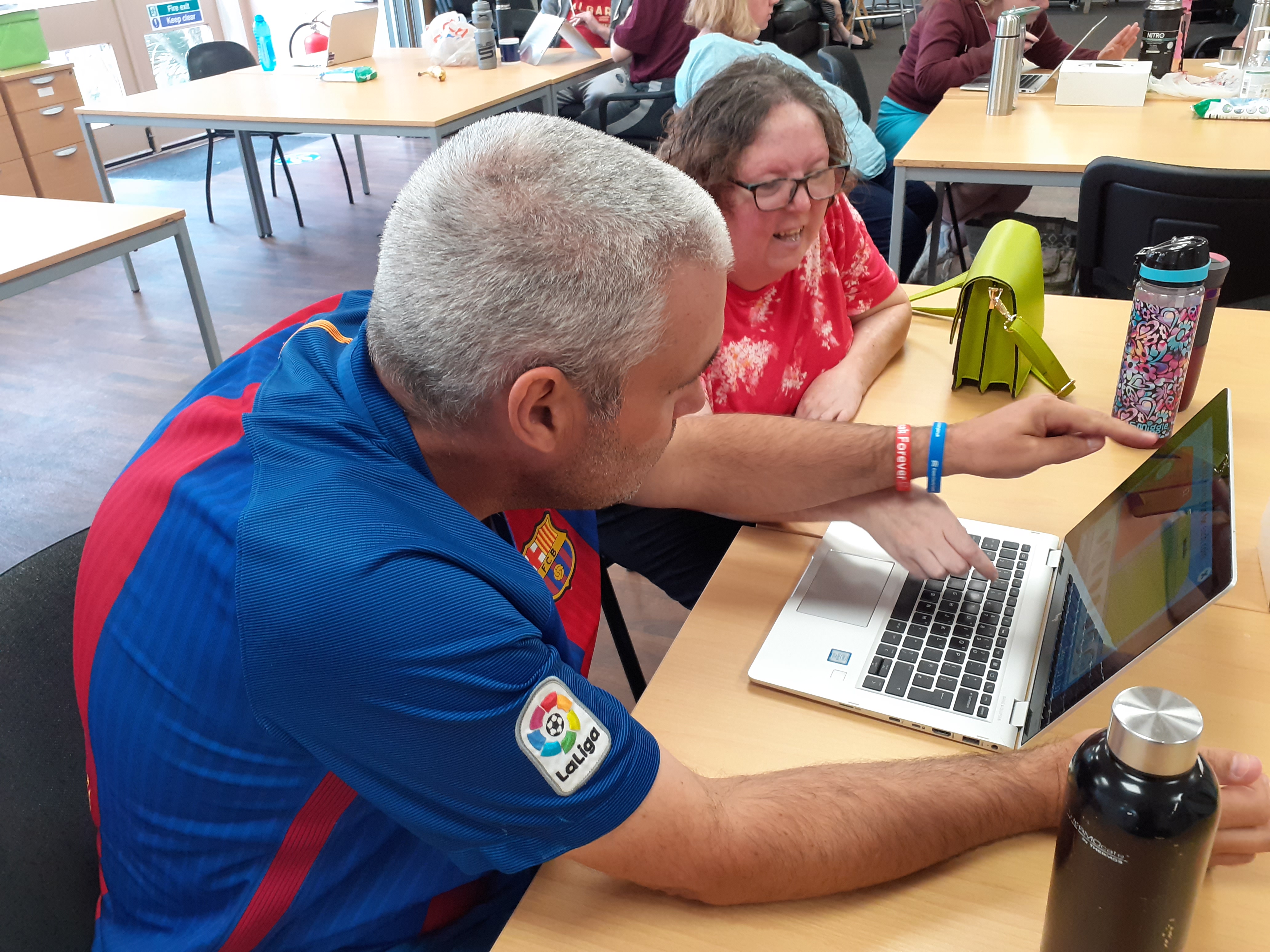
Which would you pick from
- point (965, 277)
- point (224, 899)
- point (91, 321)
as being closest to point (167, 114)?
point (91, 321)

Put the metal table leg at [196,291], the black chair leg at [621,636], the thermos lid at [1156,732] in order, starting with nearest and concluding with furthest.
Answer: the thermos lid at [1156,732] < the black chair leg at [621,636] < the metal table leg at [196,291]

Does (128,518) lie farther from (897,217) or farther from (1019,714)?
(897,217)

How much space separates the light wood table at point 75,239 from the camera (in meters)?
2.27

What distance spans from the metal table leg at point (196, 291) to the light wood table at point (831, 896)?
223 centimetres

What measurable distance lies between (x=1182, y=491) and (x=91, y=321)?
4.20m

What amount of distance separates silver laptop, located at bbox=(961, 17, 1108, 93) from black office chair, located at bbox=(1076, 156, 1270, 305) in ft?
3.94

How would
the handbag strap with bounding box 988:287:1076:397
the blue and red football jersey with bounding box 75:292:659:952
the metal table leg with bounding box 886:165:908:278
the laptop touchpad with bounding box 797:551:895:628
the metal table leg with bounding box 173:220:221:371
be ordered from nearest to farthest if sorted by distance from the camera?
the blue and red football jersey with bounding box 75:292:659:952
the laptop touchpad with bounding box 797:551:895:628
the handbag strap with bounding box 988:287:1076:397
the metal table leg with bounding box 886:165:908:278
the metal table leg with bounding box 173:220:221:371

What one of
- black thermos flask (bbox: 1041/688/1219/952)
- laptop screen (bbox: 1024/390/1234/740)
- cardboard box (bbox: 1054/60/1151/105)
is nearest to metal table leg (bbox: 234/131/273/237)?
cardboard box (bbox: 1054/60/1151/105)

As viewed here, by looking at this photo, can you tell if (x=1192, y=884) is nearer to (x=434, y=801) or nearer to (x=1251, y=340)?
(x=434, y=801)

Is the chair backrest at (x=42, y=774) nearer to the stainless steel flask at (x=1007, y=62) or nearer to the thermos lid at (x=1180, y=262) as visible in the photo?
the thermos lid at (x=1180, y=262)

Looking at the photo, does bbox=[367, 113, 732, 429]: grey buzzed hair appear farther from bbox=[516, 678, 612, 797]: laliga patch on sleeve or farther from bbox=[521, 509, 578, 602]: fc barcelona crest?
bbox=[521, 509, 578, 602]: fc barcelona crest

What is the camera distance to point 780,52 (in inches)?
109

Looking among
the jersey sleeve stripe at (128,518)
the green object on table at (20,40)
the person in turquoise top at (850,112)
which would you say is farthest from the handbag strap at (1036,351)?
the green object on table at (20,40)

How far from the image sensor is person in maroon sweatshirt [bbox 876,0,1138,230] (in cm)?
324
